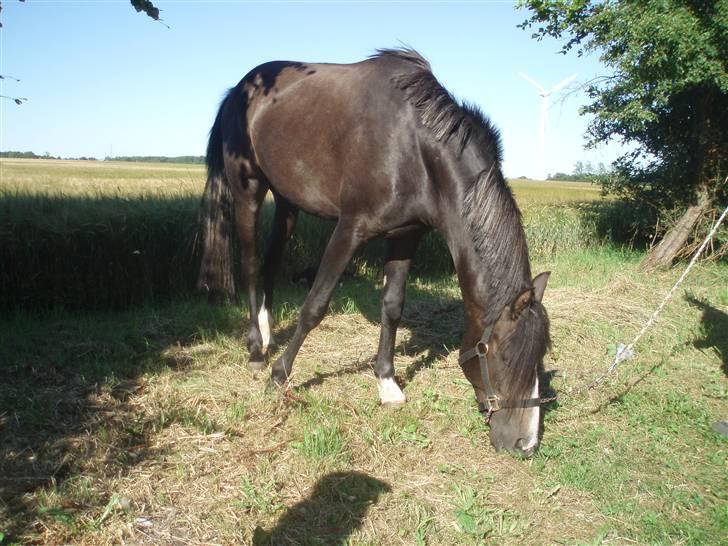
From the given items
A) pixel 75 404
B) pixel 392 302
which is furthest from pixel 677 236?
pixel 75 404

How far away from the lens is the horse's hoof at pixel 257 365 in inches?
180

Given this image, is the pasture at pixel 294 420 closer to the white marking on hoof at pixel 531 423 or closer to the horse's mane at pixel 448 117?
the white marking on hoof at pixel 531 423

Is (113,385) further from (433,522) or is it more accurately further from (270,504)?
(433,522)

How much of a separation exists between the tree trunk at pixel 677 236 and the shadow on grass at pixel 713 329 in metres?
1.94

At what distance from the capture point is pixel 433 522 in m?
2.82

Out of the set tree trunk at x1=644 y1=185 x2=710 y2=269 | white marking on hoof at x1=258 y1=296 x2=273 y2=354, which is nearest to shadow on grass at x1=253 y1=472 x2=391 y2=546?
white marking on hoof at x1=258 y1=296 x2=273 y2=354

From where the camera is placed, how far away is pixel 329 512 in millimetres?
2816

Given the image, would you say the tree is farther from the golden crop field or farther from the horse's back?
the horse's back

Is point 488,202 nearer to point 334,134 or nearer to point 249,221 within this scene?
point 334,134

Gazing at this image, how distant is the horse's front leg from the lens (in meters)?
3.76

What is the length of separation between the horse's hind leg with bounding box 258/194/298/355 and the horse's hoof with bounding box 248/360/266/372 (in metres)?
0.42

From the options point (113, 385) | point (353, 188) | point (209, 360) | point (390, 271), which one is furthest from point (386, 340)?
point (113, 385)

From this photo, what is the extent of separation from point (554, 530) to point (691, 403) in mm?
2284

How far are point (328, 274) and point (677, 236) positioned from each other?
25.3ft
